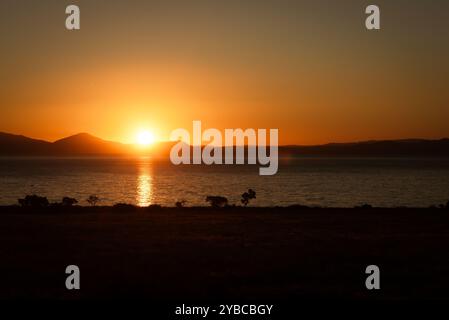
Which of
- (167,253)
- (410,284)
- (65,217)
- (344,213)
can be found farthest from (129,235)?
(344,213)

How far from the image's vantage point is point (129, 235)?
20.4 m

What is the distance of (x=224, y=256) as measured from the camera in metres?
15.8

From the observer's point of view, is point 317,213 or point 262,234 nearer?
point 262,234

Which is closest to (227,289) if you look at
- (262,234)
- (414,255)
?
(414,255)

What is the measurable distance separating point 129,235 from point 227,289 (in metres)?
9.41

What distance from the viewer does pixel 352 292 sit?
37.9ft

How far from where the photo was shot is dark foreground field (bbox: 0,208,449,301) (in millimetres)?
11719

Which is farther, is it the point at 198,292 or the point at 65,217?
the point at 65,217

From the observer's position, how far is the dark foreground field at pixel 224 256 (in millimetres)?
11719
